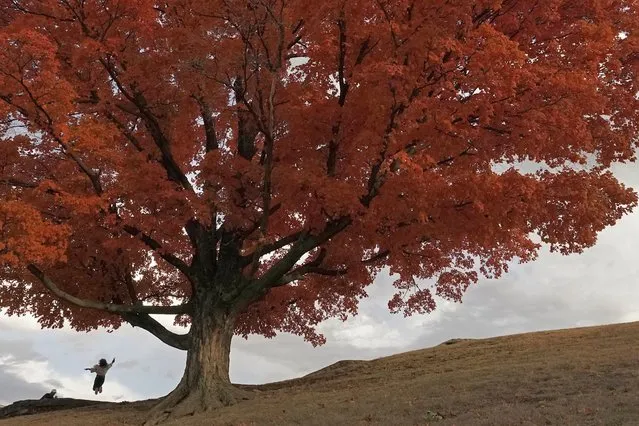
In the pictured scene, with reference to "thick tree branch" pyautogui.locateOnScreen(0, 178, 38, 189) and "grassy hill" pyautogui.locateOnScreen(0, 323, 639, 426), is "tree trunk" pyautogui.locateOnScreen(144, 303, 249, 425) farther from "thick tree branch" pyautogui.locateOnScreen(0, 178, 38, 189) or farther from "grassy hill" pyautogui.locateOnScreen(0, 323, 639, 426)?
"thick tree branch" pyautogui.locateOnScreen(0, 178, 38, 189)

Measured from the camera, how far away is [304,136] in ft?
55.3

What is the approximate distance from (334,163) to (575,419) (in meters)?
8.71

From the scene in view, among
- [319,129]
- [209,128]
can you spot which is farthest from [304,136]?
[209,128]

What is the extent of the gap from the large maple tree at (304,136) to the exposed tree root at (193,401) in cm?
9

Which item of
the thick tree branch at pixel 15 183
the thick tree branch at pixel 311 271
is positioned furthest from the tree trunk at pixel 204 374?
the thick tree branch at pixel 15 183

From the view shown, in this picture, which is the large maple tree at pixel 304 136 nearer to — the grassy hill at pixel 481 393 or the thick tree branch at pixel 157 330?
the thick tree branch at pixel 157 330

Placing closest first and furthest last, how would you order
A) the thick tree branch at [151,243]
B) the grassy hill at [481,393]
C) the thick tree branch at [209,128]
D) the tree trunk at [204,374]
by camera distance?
the grassy hill at [481,393]
the tree trunk at [204,374]
the thick tree branch at [151,243]
the thick tree branch at [209,128]

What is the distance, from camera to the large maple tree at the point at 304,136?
13.4 meters

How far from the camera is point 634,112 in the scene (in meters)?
16.7

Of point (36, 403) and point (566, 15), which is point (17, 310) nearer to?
point (36, 403)

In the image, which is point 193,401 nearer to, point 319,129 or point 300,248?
point 300,248

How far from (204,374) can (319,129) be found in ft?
26.7

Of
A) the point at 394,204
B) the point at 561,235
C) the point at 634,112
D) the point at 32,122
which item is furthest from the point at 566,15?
the point at 32,122

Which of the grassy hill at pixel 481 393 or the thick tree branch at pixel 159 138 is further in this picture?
the thick tree branch at pixel 159 138
